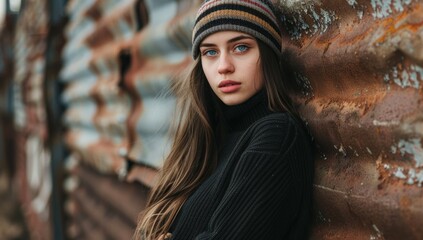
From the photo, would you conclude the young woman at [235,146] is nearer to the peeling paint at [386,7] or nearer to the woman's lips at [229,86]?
the woman's lips at [229,86]

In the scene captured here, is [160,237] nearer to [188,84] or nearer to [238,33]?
[188,84]

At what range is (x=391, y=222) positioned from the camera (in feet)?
3.80

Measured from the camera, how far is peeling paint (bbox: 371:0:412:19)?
114 centimetres

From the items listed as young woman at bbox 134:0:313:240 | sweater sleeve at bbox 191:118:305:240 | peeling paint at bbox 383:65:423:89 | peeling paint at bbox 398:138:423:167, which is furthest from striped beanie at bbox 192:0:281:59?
peeling paint at bbox 398:138:423:167

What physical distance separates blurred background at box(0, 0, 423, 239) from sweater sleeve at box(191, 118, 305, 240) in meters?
0.11

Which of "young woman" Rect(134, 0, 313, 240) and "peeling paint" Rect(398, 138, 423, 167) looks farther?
"young woman" Rect(134, 0, 313, 240)

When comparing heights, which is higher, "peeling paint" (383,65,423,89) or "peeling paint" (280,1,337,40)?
"peeling paint" (280,1,337,40)

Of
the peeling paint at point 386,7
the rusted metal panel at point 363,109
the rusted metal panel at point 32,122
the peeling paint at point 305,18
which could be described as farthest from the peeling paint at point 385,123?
the rusted metal panel at point 32,122

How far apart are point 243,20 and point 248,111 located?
233 millimetres

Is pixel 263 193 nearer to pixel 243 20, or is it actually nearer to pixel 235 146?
pixel 235 146

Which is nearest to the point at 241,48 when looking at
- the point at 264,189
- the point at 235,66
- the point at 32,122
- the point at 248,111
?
the point at 235,66

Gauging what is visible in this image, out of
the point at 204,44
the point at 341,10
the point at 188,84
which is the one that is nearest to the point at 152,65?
the point at 188,84

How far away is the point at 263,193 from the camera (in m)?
1.34

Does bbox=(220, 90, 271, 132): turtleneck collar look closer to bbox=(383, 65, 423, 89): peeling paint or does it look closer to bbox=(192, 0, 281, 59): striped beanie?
bbox=(192, 0, 281, 59): striped beanie
